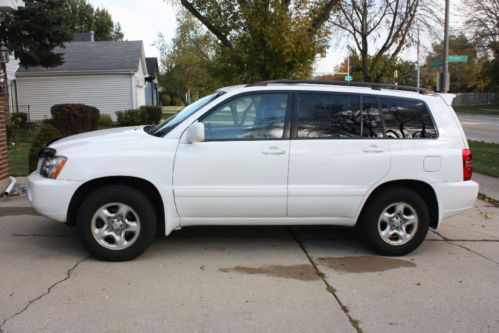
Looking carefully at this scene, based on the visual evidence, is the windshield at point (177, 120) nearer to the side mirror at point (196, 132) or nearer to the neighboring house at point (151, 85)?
the side mirror at point (196, 132)

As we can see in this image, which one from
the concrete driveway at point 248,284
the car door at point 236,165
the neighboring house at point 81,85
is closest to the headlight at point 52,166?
the concrete driveway at point 248,284

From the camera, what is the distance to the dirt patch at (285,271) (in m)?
4.73

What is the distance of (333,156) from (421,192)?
1167mm

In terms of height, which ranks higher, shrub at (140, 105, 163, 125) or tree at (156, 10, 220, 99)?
tree at (156, 10, 220, 99)

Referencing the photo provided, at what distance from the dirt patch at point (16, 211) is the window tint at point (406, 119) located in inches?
190

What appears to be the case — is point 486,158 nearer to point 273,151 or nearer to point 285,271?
point 273,151

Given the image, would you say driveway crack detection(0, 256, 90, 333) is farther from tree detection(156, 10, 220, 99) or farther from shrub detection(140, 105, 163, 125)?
tree detection(156, 10, 220, 99)

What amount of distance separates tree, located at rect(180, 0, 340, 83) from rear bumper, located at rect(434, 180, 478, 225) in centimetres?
537

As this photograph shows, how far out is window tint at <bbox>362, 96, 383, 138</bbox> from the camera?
17.4 ft

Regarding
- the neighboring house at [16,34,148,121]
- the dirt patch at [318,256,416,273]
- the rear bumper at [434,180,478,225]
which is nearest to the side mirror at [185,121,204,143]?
the dirt patch at [318,256,416,273]

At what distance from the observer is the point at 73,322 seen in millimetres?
3717

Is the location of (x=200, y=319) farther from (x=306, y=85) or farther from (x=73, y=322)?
(x=306, y=85)

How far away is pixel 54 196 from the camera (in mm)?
4863

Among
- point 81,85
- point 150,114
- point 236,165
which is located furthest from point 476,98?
point 236,165
